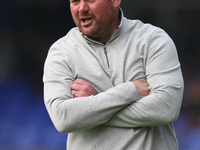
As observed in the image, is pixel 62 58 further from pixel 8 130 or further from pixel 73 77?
pixel 8 130

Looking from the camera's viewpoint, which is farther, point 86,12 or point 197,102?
point 197,102

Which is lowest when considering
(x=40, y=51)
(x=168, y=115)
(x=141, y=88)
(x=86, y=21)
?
(x=40, y=51)

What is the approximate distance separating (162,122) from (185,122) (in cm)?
505

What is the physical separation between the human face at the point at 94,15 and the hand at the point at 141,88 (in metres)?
0.35

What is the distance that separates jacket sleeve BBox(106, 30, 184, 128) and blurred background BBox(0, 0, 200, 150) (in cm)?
487

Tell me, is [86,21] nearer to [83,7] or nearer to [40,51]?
[83,7]

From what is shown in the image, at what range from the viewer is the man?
2477 mm

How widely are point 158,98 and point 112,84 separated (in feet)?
0.88

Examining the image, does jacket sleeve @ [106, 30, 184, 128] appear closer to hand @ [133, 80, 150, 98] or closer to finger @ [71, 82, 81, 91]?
hand @ [133, 80, 150, 98]

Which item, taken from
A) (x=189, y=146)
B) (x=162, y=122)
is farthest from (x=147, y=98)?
(x=189, y=146)

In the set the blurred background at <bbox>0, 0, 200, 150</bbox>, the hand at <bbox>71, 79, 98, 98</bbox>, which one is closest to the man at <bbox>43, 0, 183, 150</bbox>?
the hand at <bbox>71, 79, 98, 98</bbox>

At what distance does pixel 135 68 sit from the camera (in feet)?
8.55

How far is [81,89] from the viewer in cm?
253

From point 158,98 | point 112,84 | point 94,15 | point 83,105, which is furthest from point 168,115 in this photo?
point 94,15
